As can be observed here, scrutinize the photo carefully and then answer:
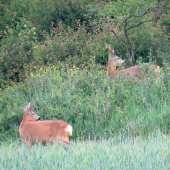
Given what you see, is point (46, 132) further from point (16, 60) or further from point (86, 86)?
point (16, 60)

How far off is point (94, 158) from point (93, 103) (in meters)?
3.03

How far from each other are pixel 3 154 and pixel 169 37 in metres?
7.61

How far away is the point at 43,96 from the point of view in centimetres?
768

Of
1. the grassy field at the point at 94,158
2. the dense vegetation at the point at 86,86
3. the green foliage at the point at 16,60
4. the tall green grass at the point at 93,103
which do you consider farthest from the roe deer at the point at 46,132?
the green foliage at the point at 16,60

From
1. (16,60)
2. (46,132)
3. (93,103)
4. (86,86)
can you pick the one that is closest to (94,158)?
(46,132)

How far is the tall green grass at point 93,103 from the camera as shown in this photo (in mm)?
6410

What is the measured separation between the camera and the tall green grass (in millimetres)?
6410

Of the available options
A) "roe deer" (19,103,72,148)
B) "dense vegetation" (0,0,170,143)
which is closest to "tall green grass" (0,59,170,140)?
"dense vegetation" (0,0,170,143)

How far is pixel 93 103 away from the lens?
23.4 feet

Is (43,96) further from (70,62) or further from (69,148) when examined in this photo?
(69,148)

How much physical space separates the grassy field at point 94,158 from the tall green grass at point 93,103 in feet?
4.21

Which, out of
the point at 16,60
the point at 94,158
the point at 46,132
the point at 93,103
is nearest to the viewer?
the point at 94,158

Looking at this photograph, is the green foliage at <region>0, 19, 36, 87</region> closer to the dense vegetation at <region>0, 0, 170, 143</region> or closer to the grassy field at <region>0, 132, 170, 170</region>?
the dense vegetation at <region>0, 0, 170, 143</region>

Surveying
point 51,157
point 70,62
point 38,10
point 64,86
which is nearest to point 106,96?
point 64,86
